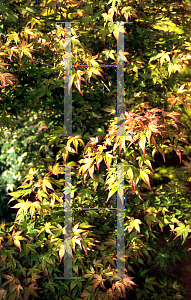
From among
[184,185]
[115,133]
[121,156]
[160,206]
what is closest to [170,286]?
[160,206]

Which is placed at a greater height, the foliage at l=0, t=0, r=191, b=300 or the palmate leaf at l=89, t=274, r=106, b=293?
the foliage at l=0, t=0, r=191, b=300

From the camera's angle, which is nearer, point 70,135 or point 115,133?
point 115,133

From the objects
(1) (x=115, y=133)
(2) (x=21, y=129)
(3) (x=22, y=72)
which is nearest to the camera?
(1) (x=115, y=133)

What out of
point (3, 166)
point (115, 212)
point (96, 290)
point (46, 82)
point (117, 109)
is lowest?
point (96, 290)

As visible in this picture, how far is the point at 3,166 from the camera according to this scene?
3.36 meters

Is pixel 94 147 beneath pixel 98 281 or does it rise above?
above

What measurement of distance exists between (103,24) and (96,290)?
1890mm

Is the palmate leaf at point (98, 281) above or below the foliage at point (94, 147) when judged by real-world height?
below

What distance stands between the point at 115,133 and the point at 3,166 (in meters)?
2.07

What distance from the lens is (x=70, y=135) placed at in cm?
198

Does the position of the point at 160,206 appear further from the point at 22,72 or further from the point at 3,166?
the point at 3,166

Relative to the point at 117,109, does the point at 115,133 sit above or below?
below

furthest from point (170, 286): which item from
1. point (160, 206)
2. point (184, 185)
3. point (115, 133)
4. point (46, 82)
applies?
point (46, 82)

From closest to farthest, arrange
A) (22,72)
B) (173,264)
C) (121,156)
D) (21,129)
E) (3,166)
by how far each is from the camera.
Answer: (121,156)
(22,72)
(173,264)
(21,129)
(3,166)
